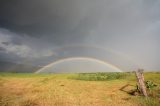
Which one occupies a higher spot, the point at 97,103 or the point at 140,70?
the point at 140,70

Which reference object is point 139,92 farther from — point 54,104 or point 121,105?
point 54,104

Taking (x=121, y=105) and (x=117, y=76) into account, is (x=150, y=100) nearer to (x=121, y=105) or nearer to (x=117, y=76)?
(x=121, y=105)

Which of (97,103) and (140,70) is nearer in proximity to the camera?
(97,103)

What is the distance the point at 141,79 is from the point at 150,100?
3.37 metres

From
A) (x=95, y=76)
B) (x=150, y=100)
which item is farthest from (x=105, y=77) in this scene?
(x=150, y=100)

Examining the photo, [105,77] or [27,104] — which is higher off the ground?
[105,77]

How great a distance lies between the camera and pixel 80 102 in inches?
805

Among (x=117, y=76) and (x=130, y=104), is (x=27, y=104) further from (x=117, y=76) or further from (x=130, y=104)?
(x=117, y=76)

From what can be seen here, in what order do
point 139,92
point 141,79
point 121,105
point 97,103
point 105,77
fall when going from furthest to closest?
point 105,77 < point 139,92 < point 141,79 < point 97,103 < point 121,105

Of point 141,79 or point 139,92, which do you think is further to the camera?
point 139,92

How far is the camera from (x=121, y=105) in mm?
18656

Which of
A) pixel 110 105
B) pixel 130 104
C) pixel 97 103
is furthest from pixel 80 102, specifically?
pixel 130 104

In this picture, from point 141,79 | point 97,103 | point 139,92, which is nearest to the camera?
point 97,103

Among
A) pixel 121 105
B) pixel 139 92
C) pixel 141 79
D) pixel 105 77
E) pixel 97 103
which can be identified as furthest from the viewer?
pixel 105 77
